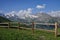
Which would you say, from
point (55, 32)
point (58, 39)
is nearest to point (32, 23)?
point (55, 32)

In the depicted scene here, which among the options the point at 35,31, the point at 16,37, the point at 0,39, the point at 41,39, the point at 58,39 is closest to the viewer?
the point at 41,39

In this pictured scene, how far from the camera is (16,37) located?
49.0ft

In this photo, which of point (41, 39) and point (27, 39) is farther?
point (27, 39)

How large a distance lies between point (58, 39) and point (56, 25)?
2.13 metres

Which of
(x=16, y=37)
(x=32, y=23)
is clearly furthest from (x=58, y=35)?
(x=16, y=37)

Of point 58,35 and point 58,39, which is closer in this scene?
point 58,39

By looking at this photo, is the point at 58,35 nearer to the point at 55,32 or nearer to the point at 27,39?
the point at 55,32

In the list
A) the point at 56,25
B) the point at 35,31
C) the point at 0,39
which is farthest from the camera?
the point at 35,31

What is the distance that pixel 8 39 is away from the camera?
1475 centimetres

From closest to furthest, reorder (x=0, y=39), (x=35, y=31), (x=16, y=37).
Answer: (x=0, y=39), (x=16, y=37), (x=35, y=31)

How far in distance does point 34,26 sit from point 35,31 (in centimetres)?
111

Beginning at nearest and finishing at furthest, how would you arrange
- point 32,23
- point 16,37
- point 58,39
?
point 16,37 < point 58,39 < point 32,23

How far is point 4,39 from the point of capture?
47.3 ft

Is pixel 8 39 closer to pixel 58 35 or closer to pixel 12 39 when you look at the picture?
pixel 12 39
